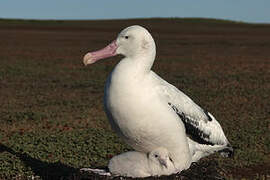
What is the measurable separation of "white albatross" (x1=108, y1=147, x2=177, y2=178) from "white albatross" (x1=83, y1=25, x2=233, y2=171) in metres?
0.09

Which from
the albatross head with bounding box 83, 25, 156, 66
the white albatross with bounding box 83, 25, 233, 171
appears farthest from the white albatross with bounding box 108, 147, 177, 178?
the albatross head with bounding box 83, 25, 156, 66

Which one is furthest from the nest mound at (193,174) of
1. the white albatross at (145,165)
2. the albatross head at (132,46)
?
the albatross head at (132,46)

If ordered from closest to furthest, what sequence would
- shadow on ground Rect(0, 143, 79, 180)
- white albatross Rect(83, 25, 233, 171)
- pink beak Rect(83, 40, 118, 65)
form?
white albatross Rect(83, 25, 233, 171)
pink beak Rect(83, 40, 118, 65)
shadow on ground Rect(0, 143, 79, 180)

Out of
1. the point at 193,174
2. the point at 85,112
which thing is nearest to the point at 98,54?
the point at 193,174

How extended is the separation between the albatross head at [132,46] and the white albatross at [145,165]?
4.19 feet

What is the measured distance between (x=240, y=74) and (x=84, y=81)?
8.35 metres

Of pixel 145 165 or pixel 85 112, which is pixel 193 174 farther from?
pixel 85 112

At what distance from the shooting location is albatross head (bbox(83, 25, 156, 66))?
6.75 metres

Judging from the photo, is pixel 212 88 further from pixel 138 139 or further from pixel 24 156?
pixel 138 139

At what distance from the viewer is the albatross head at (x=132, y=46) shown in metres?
6.75

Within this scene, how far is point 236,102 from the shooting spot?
1823 centimetres

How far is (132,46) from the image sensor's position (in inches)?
267

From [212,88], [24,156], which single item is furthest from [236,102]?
[24,156]

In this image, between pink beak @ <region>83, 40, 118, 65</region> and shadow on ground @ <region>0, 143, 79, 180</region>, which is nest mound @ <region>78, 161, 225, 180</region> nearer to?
shadow on ground @ <region>0, 143, 79, 180</region>
